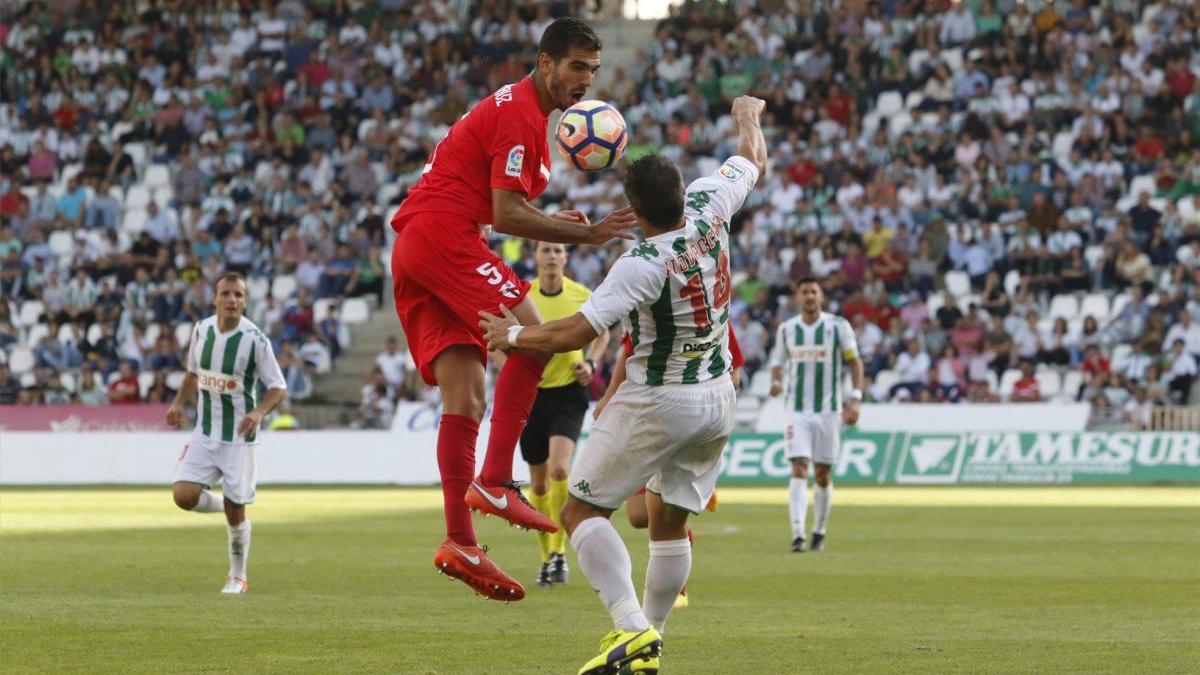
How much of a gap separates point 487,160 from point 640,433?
1414 mm

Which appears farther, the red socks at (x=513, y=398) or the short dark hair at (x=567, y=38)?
the red socks at (x=513, y=398)

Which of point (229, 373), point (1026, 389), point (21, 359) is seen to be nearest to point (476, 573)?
point (229, 373)

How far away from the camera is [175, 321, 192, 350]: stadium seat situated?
1203 inches

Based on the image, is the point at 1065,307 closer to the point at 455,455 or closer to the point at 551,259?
the point at 551,259

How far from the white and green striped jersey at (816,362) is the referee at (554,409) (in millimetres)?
4142

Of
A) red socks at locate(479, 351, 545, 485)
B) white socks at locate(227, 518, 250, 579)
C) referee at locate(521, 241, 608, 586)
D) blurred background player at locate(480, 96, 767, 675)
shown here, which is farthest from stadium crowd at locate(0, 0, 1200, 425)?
blurred background player at locate(480, 96, 767, 675)

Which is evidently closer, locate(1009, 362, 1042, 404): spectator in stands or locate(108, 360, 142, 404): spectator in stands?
locate(1009, 362, 1042, 404): spectator in stands

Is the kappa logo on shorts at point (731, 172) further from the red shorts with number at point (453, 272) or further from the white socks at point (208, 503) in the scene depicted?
the white socks at point (208, 503)

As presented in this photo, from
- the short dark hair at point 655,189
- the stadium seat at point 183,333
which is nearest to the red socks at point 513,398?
the short dark hair at point 655,189

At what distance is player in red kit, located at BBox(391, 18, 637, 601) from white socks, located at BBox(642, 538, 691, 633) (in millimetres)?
539

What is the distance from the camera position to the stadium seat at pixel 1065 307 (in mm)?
29328

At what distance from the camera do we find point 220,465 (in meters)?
13.1

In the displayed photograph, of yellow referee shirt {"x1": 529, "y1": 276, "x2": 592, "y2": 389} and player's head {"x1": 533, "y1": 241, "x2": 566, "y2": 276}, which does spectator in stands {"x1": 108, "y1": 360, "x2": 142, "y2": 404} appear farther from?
player's head {"x1": 533, "y1": 241, "x2": 566, "y2": 276}

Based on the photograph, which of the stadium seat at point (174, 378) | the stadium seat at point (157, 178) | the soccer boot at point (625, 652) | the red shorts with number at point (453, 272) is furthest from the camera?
the stadium seat at point (157, 178)
